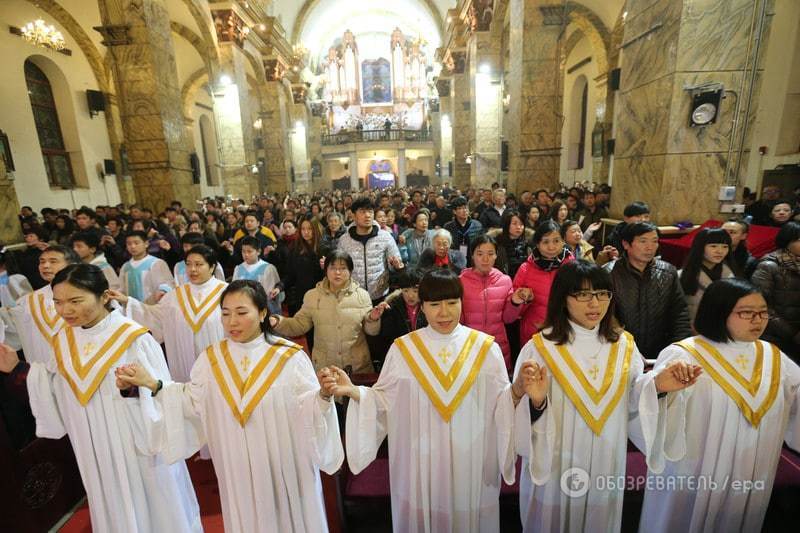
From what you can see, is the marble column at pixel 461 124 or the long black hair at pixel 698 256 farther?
the marble column at pixel 461 124

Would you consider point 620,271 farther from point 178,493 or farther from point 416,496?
point 178,493

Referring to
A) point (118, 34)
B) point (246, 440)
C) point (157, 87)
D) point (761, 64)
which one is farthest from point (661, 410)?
point (118, 34)

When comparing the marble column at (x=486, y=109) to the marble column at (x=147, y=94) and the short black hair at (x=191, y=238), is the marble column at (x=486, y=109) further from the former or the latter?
the short black hair at (x=191, y=238)

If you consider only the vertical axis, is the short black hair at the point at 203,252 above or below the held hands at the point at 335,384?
above

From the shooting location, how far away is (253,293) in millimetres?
2043

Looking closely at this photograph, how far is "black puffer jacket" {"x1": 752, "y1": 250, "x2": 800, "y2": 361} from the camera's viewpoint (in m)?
3.17

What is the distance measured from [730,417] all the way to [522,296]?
1414mm

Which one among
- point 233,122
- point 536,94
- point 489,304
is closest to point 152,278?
point 489,304

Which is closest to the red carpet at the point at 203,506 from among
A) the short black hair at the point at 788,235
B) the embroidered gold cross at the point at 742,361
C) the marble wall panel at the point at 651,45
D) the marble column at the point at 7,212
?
the embroidered gold cross at the point at 742,361

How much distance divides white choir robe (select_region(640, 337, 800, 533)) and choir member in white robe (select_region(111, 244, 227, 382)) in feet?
11.2

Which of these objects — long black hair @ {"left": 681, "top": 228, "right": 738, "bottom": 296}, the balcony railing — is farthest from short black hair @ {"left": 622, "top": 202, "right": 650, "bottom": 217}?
the balcony railing

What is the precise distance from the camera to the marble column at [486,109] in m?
13.1

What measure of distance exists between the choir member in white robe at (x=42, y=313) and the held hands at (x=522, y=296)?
3.48 m

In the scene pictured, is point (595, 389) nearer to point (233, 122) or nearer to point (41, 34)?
point (233, 122)
